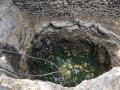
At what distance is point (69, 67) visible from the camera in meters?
6.76

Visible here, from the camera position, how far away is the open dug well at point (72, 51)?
658 cm

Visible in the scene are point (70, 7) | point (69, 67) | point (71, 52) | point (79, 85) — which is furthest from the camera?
point (71, 52)

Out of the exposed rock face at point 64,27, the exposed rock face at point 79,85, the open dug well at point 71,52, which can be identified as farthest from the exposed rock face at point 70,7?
the exposed rock face at point 79,85

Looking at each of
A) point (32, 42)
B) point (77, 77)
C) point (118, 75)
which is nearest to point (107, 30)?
point (77, 77)

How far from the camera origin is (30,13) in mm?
7082

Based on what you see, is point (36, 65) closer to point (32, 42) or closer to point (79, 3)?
point (32, 42)

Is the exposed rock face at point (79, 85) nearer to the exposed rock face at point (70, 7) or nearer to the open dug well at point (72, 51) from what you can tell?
the open dug well at point (72, 51)

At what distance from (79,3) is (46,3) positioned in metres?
0.76

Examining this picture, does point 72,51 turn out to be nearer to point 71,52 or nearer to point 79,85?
point 71,52

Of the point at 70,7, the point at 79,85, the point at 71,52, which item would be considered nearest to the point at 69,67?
the point at 71,52

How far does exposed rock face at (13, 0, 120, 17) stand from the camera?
6824 millimetres

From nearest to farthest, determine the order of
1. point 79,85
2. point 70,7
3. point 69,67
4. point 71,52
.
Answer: point 79,85 < point 69,67 < point 70,7 < point 71,52

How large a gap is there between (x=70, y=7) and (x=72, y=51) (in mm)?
1055

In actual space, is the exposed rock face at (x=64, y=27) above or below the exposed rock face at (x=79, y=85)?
below
